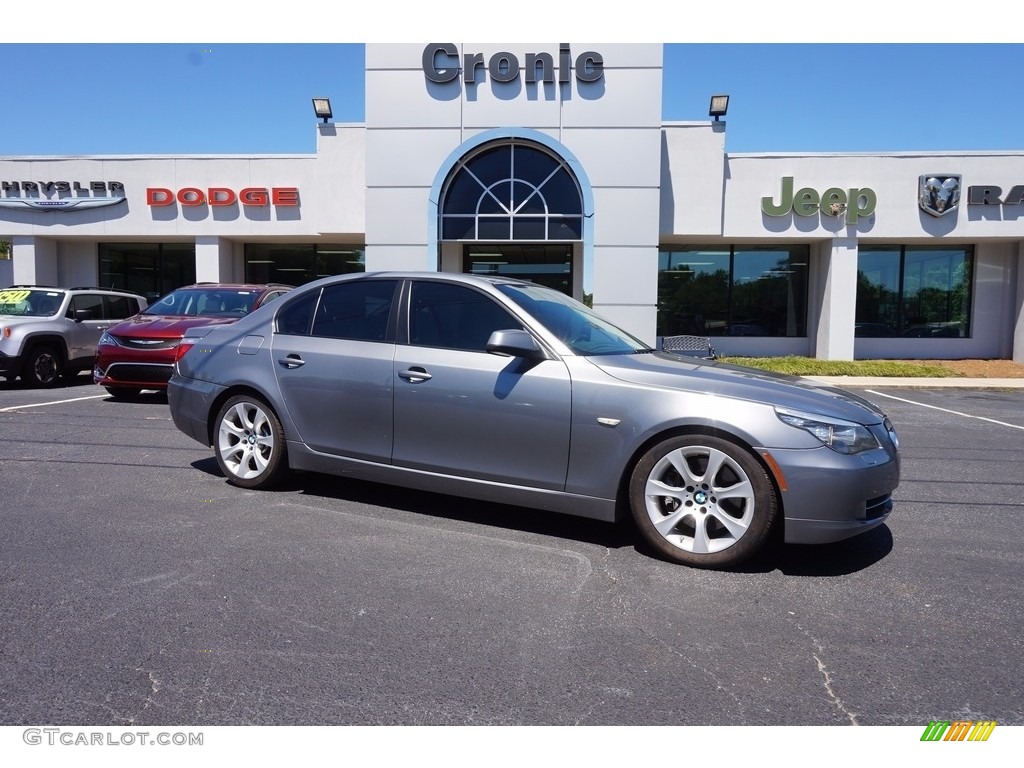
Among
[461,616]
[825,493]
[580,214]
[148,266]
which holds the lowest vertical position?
[461,616]

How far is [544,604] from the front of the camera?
357 cm

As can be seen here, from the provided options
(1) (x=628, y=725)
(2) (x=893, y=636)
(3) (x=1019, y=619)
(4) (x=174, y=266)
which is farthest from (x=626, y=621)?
(4) (x=174, y=266)

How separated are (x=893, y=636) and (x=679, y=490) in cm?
123

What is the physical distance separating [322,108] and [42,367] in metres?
10.3

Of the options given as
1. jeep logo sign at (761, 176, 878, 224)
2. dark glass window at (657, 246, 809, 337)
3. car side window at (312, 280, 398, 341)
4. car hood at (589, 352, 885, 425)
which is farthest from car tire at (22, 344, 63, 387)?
jeep logo sign at (761, 176, 878, 224)

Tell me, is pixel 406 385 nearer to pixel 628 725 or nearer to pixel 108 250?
pixel 628 725

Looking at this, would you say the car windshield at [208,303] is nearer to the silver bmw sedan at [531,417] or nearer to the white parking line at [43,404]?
the white parking line at [43,404]

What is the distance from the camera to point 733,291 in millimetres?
20375

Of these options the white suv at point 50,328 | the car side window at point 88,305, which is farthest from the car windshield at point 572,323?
the car side window at point 88,305

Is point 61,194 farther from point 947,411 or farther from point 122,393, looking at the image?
point 947,411

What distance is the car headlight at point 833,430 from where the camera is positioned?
3.86m

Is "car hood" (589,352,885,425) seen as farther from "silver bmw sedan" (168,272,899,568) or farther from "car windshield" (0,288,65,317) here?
"car windshield" (0,288,65,317)

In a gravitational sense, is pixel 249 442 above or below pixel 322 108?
below

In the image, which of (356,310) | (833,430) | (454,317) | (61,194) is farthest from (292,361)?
(61,194)
